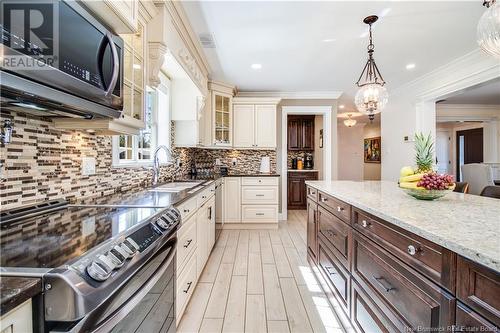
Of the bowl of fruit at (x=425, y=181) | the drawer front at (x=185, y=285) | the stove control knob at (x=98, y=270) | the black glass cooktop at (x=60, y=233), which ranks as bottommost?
the drawer front at (x=185, y=285)

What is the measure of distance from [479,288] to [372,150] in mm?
9725

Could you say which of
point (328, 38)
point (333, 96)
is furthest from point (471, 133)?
point (328, 38)

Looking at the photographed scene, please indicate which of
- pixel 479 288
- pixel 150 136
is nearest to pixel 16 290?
pixel 479 288

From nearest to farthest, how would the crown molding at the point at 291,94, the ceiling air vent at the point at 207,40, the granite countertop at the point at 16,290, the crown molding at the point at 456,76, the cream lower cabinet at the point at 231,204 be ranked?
the granite countertop at the point at 16,290
the ceiling air vent at the point at 207,40
the crown molding at the point at 456,76
the cream lower cabinet at the point at 231,204
the crown molding at the point at 291,94

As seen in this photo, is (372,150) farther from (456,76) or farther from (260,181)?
(260,181)

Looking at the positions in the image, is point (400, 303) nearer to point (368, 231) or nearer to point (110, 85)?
point (368, 231)

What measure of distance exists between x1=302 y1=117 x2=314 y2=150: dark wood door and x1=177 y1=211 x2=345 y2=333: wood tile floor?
11.6 ft

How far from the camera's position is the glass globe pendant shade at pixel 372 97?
2592 millimetres

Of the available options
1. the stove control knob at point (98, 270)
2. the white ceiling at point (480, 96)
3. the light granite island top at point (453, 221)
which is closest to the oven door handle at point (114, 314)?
the stove control knob at point (98, 270)

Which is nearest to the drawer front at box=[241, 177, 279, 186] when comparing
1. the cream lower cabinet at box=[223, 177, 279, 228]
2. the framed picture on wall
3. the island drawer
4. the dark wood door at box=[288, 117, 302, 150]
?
the cream lower cabinet at box=[223, 177, 279, 228]

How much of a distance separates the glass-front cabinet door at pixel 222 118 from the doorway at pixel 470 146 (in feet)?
21.4

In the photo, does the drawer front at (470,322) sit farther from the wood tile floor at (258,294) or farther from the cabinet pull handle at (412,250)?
the wood tile floor at (258,294)

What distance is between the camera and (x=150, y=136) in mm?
2893

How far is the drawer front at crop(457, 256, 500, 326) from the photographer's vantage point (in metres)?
0.68
